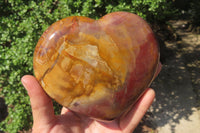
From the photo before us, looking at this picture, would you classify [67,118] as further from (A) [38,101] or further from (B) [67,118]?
(A) [38,101]

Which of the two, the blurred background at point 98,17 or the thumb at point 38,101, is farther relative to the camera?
the blurred background at point 98,17

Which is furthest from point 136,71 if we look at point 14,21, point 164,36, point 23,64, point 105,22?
point 164,36

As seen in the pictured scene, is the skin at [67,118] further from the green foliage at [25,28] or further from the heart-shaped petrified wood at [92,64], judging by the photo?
the green foliage at [25,28]

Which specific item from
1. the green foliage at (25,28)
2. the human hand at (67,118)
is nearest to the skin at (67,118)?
the human hand at (67,118)

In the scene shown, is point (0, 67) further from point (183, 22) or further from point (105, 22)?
point (183, 22)

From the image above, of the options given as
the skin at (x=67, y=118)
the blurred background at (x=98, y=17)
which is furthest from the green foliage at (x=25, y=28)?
the skin at (x=67, y=118)

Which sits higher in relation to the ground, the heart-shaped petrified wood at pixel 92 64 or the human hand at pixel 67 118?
the heart-shaped petrified wood at pixel 92 64

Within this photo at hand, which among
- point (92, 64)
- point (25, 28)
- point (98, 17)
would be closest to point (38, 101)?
point (92, 64)
